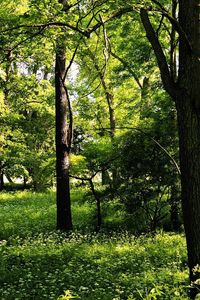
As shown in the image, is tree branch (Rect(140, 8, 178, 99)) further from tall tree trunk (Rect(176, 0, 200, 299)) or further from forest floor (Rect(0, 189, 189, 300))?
forest floor (Rect(0, 189, 189, 300))

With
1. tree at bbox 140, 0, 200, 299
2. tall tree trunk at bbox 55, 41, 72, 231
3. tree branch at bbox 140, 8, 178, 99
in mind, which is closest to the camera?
tree at bbox 140, 0, 200, 299

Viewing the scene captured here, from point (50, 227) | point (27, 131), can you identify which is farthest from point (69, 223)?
point (27, 131)

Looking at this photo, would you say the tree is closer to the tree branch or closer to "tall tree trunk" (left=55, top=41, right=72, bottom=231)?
the tree branch

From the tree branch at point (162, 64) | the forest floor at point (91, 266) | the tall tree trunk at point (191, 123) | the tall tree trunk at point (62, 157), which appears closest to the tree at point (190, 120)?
the tall tree trunk at point (191, 123)

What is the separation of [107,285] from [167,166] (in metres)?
5.77

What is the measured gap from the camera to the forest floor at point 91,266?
6461mm

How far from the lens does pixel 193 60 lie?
541cm

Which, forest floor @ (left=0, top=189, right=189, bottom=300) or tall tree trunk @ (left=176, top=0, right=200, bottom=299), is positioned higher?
tall tree trunk @ (left=176, top=0, right=200, bottom=299)

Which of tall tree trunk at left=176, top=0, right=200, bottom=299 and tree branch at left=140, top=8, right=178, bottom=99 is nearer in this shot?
tall tree trunk at left=176, top=0, right=200, bottom=299

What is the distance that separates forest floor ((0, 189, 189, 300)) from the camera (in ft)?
21.2

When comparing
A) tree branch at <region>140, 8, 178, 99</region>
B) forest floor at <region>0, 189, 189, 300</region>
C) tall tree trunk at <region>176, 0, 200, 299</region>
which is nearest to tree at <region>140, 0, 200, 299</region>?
tall tree trunk at <region>176, 0, 200, 299</region>

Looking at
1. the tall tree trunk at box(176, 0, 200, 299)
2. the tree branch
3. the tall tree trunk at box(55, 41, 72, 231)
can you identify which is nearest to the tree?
the tall tree trunk at box(176, 0, 200, 299)

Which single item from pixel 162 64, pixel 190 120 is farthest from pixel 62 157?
pixel 190 120

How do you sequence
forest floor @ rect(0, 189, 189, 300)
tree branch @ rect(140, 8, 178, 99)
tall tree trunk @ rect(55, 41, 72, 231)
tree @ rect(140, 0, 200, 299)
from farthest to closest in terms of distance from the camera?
tall tree trunk @ rect(55, 41, 72, 231) < forest floor @ rect(0, 189, 189, 300) < tree branch @ rect(140, 8, 178, 99) < tree @ rect(140, 0, 200, 299)
